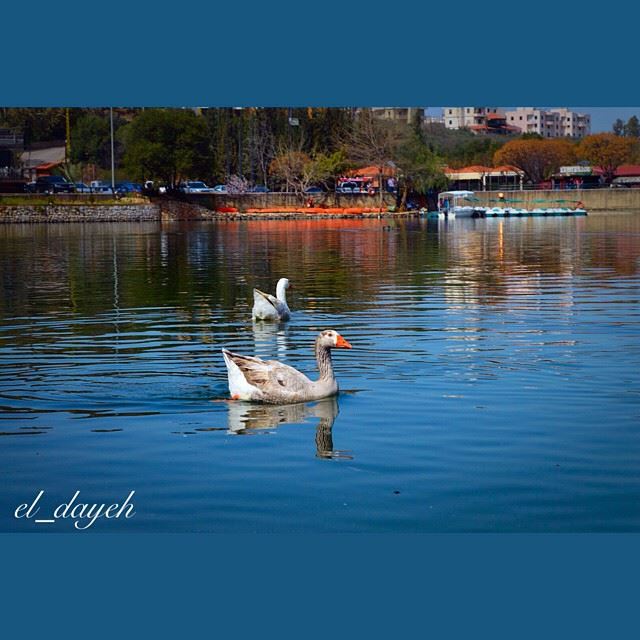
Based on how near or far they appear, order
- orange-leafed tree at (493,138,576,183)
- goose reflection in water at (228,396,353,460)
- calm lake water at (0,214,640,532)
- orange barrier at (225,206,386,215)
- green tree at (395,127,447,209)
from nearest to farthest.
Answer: calm lake water at (0,214,640,532) → goose reflection in water at (228,396,353,460) → orange-leafed tree at (493,138,576,183) → green tree at (395,127,447,209) → orange barrier at (225,206,386,215)

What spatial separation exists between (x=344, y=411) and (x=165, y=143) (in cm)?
6939

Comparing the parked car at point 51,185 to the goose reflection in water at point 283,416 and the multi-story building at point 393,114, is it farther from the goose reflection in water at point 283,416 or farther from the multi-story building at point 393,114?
the goose reflection in water at point 283,416

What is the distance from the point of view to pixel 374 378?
15.5 m

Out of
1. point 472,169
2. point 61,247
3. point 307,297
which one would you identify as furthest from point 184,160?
point 307,297

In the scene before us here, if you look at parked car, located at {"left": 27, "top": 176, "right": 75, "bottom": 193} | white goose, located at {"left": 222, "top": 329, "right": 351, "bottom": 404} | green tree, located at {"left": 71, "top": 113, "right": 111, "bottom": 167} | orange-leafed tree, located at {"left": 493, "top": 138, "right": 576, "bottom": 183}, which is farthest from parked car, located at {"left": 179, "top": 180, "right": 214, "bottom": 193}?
white goose, located at {"left": 222, "top": 329, "right": 351, "bottom": 404}

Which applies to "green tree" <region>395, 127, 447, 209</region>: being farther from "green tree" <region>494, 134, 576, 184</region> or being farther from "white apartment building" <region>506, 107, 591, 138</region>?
"white apartment building" <region>506, 107, 591, 138</region>

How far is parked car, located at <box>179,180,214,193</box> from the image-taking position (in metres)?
93.7

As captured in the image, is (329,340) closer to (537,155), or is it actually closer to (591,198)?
(537,155)

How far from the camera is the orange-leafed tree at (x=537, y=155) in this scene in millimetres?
41959

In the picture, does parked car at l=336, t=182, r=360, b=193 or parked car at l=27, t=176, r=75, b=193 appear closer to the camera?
parked car at l=27, t=176, r=75, b=193

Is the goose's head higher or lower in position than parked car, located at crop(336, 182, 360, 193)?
lower

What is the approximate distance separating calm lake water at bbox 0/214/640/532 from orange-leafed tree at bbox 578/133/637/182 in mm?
4991

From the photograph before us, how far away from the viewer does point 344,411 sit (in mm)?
13484

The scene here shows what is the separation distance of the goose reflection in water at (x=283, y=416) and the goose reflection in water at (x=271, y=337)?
4.08 meters
